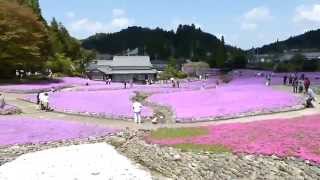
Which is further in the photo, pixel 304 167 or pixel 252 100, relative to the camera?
pixel 252 100

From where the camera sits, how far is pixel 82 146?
32.7 meters

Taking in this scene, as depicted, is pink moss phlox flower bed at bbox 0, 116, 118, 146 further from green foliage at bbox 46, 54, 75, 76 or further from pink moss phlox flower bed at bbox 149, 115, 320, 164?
green foliage at bbox 46, 54, 75, 76

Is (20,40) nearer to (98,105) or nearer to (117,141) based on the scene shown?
(98,105)

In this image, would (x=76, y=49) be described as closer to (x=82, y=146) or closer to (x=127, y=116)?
(x=127, y=116)

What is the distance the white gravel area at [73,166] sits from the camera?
26.5m

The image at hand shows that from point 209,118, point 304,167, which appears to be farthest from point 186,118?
point 304,167

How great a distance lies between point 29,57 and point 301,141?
6534cm

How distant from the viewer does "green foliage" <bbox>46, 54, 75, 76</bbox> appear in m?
116

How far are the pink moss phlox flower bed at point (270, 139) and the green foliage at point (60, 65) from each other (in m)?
84.2

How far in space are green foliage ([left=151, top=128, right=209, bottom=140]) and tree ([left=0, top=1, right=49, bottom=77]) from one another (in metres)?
53.9

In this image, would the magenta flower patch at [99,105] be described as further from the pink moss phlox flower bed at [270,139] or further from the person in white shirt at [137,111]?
the pink moss phlox flower bed at [270,139]

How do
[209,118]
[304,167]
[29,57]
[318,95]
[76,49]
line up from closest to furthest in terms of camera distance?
1. [304,167]
2. [209,118]
3. [318,95]
4. [29,57]
5. [76,49]

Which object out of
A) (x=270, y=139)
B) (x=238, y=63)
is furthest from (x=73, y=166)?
(x=238, y=63)

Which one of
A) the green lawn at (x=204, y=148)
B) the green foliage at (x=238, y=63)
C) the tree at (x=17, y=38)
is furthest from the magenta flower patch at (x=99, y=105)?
the green foliage at (x=238, y=63)
